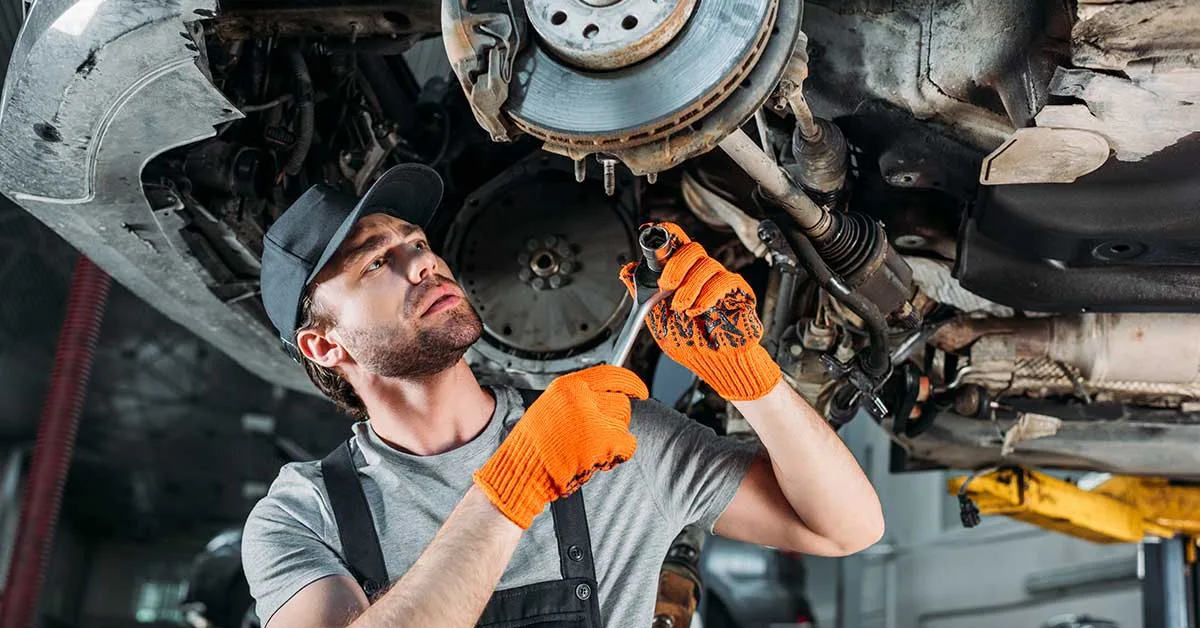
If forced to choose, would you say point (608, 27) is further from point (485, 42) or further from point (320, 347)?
point (320, 347)

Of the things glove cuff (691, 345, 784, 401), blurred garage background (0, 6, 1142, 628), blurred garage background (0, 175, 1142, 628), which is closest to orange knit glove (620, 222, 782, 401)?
glove cuff (691, 345, 784, 401)

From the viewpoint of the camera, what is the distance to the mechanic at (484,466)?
153 cm

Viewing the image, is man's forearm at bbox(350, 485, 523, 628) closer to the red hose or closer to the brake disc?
the brake disc

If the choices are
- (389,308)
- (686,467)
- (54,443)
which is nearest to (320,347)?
(389,308)

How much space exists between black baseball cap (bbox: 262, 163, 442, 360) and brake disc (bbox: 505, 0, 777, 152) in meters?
0.45

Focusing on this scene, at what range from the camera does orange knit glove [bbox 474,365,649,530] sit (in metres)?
1.52

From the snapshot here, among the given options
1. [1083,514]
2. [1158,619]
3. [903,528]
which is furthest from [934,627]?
[1083,514]

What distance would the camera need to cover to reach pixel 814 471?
1.67 m

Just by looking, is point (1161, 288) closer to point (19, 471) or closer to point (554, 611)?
point (554, 611)

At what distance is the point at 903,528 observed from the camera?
677cm

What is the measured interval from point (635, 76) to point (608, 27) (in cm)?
7

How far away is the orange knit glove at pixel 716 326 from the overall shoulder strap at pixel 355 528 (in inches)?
19.2

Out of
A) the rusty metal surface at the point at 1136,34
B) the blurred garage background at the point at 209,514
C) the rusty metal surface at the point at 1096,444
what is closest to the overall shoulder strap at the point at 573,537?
the rusty metal surface at the point at 1136,34

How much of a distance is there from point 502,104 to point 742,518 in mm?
710
